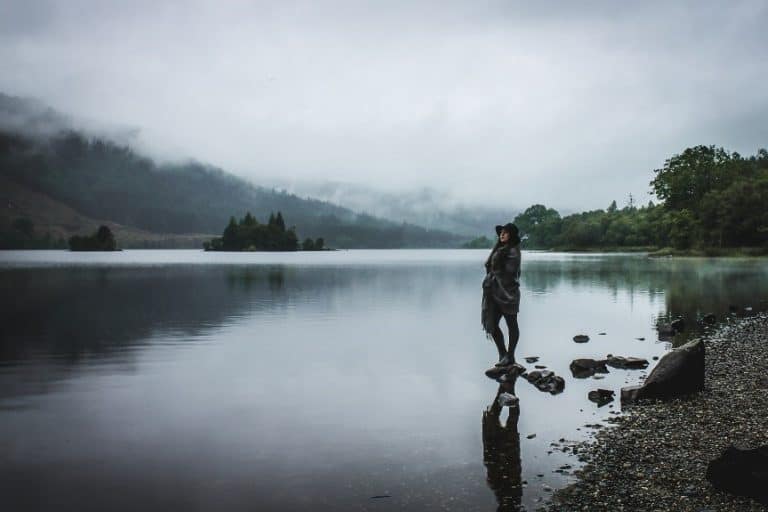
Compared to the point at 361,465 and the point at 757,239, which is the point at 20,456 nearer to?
the point at 361,465

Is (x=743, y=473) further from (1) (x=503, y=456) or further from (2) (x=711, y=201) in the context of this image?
(2) (x=711, y=201)

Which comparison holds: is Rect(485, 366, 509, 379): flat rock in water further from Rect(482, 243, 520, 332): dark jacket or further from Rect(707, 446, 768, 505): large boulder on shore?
Rect(707, 446, 768, 505): large boulder on shore

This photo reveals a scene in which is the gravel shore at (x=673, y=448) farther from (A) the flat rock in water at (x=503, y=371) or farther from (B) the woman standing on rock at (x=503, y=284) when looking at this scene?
(B) the woman standing on rock at (x=503, y=284)

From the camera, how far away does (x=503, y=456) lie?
11.6 m

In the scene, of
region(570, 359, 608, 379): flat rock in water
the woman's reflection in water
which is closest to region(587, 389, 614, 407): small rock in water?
the woman's reflection in water

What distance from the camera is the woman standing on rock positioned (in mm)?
18906

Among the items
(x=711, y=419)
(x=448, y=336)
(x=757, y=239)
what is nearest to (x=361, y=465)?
(x=711, y=419)

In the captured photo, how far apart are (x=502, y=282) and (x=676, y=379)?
5870 mm

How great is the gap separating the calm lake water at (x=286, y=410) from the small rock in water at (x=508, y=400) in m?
0.38

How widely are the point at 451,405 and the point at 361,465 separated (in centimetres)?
517

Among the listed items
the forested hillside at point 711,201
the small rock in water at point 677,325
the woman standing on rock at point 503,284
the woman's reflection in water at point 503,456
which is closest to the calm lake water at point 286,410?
the woman's reflection in water at point 503,456

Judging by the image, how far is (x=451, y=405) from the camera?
52.0 ft

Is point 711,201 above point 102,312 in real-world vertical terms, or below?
above

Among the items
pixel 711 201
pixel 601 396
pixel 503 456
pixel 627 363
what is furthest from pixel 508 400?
pixel 711 201
